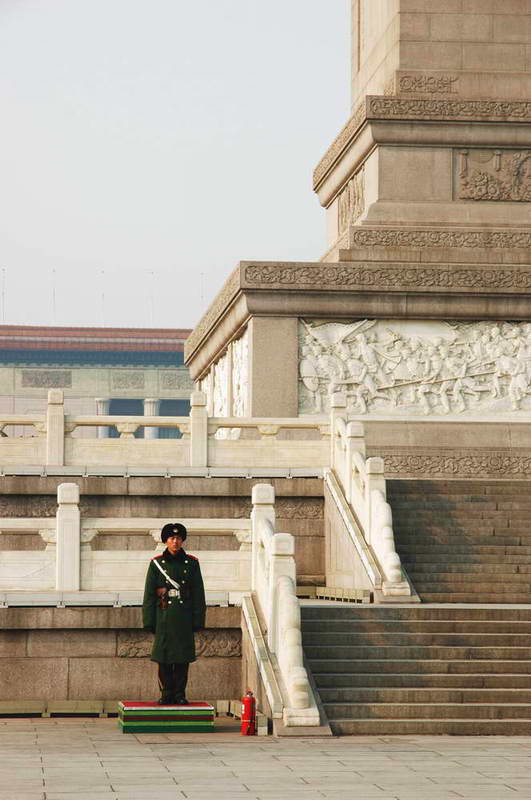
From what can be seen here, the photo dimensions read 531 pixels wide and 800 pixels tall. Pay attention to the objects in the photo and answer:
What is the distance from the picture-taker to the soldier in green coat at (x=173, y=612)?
12.3 meters

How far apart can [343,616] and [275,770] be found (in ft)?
12.8

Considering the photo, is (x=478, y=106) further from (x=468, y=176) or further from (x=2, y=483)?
(x=2, y=483)

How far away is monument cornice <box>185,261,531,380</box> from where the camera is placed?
68.5ft

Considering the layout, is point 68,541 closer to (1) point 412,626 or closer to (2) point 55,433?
(1) point 412,626

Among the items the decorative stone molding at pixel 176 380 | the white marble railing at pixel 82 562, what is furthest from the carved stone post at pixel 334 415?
the decorative stone molding at pixel 176 380

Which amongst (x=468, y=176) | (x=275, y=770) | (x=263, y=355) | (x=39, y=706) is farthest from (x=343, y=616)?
(x=468, y=176)

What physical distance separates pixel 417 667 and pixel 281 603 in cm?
124

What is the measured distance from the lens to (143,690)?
45.0 feet

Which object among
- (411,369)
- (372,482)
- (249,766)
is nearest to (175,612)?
(249,766)

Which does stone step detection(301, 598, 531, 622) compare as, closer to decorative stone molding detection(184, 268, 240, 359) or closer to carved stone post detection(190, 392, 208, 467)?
carved stone post detection(190, 392, 208, 467)

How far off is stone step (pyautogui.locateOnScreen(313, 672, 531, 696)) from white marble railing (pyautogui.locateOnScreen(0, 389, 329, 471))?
5.07m

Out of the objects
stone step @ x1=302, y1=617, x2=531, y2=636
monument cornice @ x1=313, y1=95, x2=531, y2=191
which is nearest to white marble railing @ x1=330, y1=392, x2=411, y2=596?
stone step @ x1=302, y1=617, x2=531, y2=636

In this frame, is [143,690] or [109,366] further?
[109,366]

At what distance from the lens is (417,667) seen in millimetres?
12883
